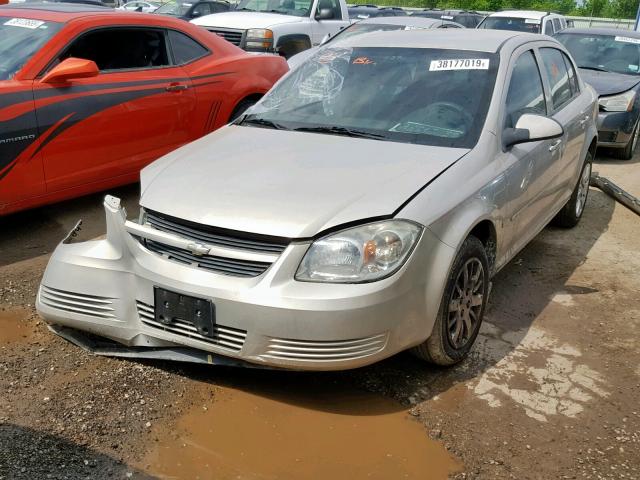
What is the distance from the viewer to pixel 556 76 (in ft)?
16.6

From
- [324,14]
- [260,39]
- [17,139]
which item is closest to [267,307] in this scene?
[17,139]

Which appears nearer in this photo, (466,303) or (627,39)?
(466,303)

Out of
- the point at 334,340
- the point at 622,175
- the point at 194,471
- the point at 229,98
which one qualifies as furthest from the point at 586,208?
the point at 194,471

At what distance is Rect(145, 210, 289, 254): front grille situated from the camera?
297cm

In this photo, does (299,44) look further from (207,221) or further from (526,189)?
(207,221)

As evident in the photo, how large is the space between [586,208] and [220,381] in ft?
15.1

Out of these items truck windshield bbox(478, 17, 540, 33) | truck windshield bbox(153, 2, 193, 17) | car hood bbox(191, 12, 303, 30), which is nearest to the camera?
car hood bbox(191, 12, 303, 30)

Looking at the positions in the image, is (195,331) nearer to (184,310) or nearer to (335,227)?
(184,310)

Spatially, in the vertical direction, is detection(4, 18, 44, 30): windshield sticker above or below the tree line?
above

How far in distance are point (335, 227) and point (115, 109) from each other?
10.2ft

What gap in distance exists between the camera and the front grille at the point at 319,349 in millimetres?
2953

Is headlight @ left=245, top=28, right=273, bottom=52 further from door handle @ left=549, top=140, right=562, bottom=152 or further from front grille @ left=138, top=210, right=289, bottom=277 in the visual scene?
front grille @ left=138, top=210, right=289, bottom=277

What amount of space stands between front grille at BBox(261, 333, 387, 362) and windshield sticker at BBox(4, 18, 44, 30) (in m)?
3.72

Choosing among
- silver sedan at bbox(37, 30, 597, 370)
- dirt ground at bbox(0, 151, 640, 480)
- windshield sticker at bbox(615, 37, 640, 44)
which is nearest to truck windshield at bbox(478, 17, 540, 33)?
windshield sticker at bbox(615, 37, 640, 44)
